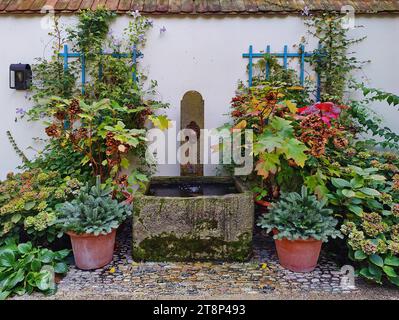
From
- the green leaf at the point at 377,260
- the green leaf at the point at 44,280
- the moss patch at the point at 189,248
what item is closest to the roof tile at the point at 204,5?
the moss patch at the point at 189,248

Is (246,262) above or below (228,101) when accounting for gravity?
below

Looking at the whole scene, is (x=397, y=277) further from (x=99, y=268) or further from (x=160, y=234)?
(x=99, y=268)

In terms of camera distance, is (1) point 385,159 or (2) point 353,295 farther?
(1) point 385,159

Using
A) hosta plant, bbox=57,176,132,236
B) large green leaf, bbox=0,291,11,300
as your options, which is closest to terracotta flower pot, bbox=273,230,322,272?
hosta plant, bbox=57,176,132,236

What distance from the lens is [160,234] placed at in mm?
3082

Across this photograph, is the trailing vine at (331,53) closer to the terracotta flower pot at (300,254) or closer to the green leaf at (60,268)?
the terracotta flower pot at (300,254)

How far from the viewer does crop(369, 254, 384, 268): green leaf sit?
262 cm

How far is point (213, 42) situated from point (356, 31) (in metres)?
1.85

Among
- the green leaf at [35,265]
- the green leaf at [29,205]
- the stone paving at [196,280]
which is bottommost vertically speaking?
the stone paving at [196,280]

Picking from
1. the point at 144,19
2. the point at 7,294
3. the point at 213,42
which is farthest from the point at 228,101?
the point at 7,294

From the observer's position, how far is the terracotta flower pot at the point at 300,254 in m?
2.91

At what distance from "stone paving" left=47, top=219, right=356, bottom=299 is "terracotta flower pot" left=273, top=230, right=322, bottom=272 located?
0.06m

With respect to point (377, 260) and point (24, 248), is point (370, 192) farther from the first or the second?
point (24, 248)

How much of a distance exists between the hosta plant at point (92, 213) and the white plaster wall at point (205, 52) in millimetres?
1538
